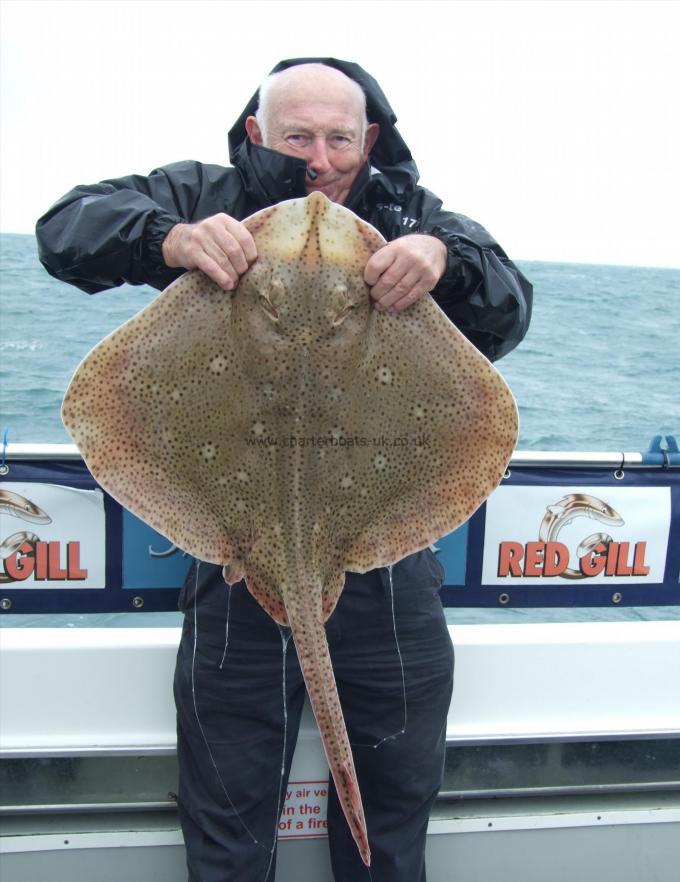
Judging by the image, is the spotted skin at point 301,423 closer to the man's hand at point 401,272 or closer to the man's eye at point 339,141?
the man's hand at point 401,272

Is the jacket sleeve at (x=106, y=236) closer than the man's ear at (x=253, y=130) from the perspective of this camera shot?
Yes

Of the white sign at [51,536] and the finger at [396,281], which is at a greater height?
the finger at [396,281]

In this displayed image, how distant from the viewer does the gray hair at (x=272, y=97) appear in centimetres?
232

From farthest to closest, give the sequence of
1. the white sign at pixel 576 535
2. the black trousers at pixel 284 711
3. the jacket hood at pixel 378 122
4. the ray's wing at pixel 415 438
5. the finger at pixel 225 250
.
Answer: the white sign at pixel 576 535
the jacket hood at pixel 378 122
the black trousers at pixel 284 711
the ray's wing at pixel 415 438
the finger at pixel 225 250

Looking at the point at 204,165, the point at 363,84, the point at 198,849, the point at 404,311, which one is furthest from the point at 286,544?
the point at 363,84

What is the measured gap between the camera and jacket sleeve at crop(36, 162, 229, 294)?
2082mm

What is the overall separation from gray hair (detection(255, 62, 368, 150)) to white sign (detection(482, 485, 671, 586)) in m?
1.87

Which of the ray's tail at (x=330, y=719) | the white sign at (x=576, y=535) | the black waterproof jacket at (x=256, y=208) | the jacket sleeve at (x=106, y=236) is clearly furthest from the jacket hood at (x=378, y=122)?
the white sign at (x=576, y=535)

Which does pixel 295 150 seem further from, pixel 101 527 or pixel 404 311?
pixel 101 527

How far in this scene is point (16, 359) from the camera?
15.2 m

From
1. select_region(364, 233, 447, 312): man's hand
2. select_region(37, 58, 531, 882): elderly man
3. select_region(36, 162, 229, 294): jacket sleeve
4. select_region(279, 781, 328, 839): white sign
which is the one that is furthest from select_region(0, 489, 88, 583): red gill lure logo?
select_region(364, 233, 447, 312): man's hand

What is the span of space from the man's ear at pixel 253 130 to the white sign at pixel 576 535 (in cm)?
191

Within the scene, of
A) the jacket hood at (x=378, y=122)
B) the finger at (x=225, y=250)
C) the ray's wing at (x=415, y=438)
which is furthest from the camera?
the jacket hood at (x=378, y=122)

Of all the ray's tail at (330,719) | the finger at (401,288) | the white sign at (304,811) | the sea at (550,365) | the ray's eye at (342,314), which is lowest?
the sea at (550,365)
